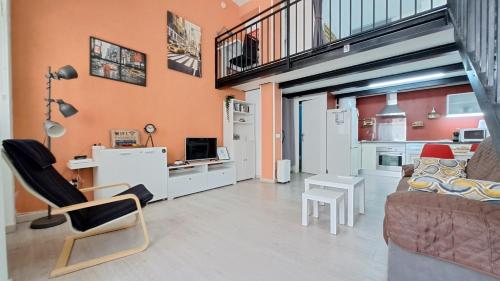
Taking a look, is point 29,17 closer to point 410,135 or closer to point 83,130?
point 83,130

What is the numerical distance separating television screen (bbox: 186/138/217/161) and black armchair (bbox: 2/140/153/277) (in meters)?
1.84

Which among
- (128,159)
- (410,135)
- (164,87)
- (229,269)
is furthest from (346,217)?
(410,135)

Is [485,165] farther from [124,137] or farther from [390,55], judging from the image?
[124,137]

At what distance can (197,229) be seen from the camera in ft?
6.99

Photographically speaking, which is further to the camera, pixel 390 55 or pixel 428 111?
pixel 428 111

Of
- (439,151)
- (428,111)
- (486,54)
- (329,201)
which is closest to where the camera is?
(486,54)

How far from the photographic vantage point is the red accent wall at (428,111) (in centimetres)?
462

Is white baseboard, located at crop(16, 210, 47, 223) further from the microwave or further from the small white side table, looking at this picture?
the microwave

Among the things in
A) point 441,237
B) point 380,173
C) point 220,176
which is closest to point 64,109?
point 220,176

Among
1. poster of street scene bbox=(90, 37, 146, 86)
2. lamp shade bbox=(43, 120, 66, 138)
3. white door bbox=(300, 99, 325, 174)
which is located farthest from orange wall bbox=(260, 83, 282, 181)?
lamp shade bbox=(43, 120, 66, 138)

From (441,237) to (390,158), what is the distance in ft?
15.3

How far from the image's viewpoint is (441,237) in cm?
103

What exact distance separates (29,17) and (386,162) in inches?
267

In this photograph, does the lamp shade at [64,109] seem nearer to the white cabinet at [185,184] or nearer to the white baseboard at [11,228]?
the white baseboard at [11,228]
